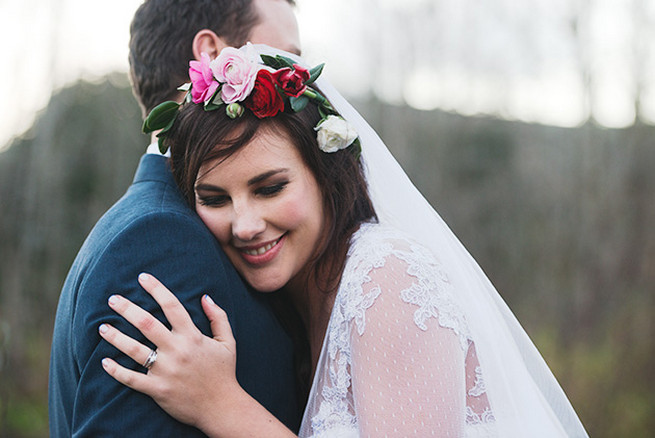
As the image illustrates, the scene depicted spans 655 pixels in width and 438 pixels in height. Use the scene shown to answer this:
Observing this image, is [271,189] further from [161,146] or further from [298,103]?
[161,146]

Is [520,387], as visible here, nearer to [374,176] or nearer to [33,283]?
[374,176]

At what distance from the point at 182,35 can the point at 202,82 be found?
65 cm

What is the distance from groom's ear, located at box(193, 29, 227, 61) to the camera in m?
2.59

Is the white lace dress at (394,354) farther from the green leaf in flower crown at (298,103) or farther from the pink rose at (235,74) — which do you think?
the pink rose at (235,74)

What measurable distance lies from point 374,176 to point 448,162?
699 cm

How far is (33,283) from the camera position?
8.27 metres

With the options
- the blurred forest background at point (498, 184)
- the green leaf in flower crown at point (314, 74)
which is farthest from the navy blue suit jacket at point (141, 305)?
the blurred forest background at point (498, 184)

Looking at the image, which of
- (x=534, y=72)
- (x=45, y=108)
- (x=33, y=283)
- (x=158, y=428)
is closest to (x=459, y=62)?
(x=534, y=72)

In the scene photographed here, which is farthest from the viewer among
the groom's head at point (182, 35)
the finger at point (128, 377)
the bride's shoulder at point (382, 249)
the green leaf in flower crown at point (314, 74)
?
the groom's head at point (182, 35)

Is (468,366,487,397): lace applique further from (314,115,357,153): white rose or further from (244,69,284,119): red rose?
(244,69,284,119): red rose

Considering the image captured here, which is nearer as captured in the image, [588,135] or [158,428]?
[158,428]

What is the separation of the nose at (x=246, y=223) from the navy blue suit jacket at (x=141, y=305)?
109 mm

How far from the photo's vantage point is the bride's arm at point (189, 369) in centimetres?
158

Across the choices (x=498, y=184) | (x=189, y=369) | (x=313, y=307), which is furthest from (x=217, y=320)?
(x=498, y=184)
